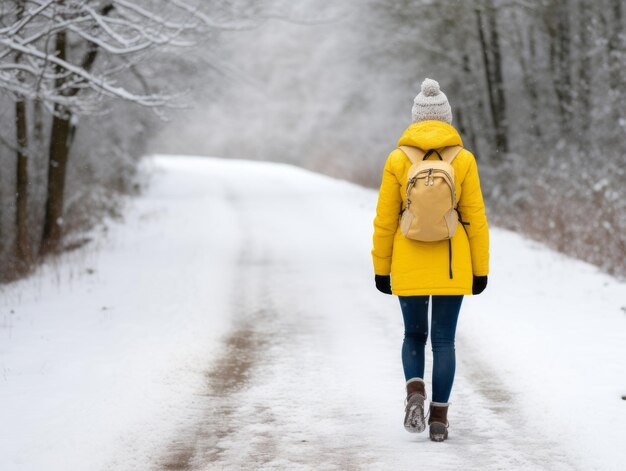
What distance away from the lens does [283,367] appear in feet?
23.9

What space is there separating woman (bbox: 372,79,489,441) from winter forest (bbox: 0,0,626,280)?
4826 millimetres

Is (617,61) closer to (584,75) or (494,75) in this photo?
(584,75)

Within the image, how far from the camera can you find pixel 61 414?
576cm

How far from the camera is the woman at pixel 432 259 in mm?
5117

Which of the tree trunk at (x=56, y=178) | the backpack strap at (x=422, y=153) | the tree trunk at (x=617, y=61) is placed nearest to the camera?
the backpack strap at (x=422, y=153)

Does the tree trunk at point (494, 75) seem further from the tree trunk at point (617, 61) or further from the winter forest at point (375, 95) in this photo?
the tree trunk at point (617, 61)

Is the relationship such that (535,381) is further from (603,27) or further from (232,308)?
(603,27)

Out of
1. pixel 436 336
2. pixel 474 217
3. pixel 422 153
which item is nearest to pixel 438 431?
pixel 436 336

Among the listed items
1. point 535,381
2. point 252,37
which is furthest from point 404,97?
point 252,37

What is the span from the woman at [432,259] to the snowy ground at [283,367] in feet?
1.28

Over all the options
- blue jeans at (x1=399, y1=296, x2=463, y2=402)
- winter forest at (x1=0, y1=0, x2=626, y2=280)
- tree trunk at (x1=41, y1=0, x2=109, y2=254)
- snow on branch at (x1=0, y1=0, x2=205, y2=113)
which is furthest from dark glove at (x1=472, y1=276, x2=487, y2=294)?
tree trunk at (x1=41, y1=0, x2=109, y2=254)

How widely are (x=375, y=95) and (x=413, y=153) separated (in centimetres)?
2570

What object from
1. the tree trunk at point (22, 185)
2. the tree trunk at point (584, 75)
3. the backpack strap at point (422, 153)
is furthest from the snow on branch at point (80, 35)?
the tree trunk at point (584, 75)

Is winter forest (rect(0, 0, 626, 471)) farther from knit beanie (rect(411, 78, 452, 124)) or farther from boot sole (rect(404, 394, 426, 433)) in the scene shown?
knit beanie (rect(411, 78, 452, 124))
